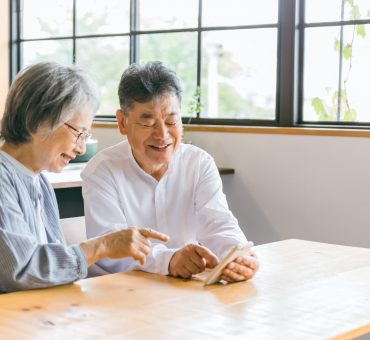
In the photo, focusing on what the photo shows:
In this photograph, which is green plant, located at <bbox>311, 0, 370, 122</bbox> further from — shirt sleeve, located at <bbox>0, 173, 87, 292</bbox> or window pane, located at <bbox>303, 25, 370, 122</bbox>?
shirt sleeve, located at <bbox>0, 173, 87, 292</bbox>

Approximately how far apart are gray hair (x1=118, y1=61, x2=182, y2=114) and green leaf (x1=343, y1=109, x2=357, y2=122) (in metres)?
1.92

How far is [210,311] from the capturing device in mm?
1555

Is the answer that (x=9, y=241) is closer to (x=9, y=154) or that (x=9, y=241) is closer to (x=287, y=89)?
(x=9, y=154)

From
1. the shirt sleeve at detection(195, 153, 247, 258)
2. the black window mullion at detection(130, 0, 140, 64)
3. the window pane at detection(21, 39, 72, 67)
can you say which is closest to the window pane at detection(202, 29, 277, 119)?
the black window mullion at detection(130, 0, 140, 64)

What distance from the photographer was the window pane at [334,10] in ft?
12.9

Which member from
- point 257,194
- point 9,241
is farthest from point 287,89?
point 9,241

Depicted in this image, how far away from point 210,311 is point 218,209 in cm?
85

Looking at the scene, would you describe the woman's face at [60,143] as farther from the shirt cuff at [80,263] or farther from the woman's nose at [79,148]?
the shirt cuff at [80,263]

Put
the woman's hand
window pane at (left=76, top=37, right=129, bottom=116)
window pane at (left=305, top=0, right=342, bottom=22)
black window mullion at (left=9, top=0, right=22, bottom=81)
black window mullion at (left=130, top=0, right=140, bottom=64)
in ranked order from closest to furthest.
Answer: the woman's hand
window pane at (left=305, top=0, right=342, bottom=22)
black window mullion at (left=130, top=0, right=140, bottom=64)
window pane at (left=76, top=37, right=129, bottom=116)
black window mullion at (left=9, top=0, right=22, bottom=81)

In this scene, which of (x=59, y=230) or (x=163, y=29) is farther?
(x=163, y=29)

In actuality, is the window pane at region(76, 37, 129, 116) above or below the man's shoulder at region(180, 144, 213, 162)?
above

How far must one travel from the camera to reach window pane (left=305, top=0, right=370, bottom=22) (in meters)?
3.94

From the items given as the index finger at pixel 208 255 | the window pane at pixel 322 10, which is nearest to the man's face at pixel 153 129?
the index finger at pixel 208 255

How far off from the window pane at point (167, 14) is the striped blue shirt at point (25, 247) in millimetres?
2932
